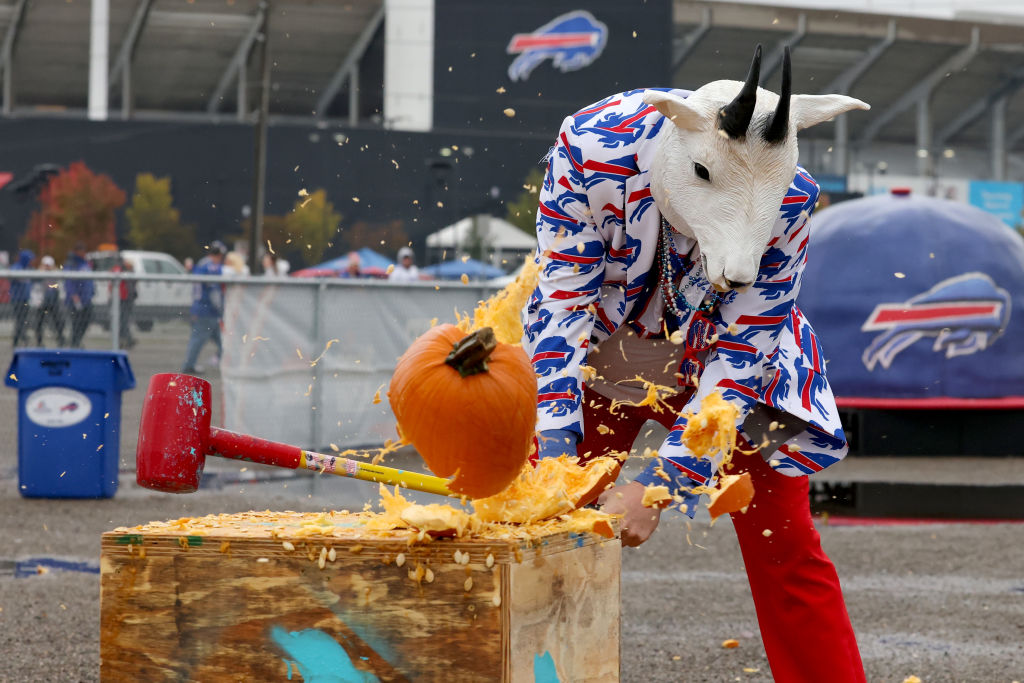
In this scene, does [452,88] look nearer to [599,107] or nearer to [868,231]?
[868,231]

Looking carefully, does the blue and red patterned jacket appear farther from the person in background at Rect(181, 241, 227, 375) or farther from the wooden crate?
the person in background at Rect(181, 241, 227, 375)

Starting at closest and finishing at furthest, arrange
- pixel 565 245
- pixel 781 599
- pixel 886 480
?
pixel 565 245
pixel 781 599
pixel 886 480

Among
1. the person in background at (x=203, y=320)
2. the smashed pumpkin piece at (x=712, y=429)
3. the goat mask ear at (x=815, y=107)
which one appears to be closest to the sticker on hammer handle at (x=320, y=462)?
the smashed pumpkin piece at (x=712, y=429)

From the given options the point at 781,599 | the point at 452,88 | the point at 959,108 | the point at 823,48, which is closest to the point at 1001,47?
the point at 959,108

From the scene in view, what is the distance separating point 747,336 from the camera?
331 cm

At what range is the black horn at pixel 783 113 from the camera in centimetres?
266

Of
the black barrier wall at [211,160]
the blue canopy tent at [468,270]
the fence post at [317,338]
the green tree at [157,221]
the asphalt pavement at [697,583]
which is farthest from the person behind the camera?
the green tree at [157,221]

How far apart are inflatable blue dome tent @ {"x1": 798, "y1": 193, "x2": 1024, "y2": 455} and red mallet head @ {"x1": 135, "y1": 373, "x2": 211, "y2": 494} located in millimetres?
8563

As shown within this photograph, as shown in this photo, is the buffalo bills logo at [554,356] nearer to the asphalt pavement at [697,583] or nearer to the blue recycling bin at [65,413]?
the asphalt pavement at [697,583]

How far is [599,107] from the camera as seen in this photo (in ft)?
11.1

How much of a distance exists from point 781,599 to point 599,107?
1494 millimetres

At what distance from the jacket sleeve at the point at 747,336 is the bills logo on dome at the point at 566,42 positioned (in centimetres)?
3473

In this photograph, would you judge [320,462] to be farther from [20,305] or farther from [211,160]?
[211,160]

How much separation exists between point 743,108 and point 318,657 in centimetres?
145
